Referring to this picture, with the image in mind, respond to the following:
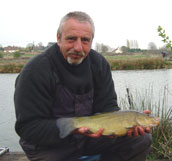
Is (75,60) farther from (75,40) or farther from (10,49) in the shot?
(10,49)

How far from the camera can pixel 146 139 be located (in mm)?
2637

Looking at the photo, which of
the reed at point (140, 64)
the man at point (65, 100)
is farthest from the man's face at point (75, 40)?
the reed at point (140, 64)

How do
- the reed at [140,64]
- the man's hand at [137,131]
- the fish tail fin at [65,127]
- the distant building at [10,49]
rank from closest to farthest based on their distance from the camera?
the fish tail fin at [65,127] < the man's hand at [137,131] < the reed at [140,64] < the distant building at [10,49]

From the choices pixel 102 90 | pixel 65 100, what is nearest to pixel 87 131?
pixel 65 100

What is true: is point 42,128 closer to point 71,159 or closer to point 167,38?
point 71,159

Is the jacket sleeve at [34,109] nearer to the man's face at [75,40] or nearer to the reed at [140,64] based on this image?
the man's face at [75,40]

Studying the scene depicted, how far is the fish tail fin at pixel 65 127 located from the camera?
7.28 feet

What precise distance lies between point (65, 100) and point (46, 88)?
0.72ft

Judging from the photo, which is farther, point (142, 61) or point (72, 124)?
point (142, 61)

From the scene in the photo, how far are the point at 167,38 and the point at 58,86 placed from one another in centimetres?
186

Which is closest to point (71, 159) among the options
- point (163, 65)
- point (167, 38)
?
point (167, 38)

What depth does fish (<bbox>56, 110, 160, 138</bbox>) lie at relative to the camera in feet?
7.37

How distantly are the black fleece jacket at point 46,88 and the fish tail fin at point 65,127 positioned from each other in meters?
0.07

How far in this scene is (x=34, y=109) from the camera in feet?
7.57
